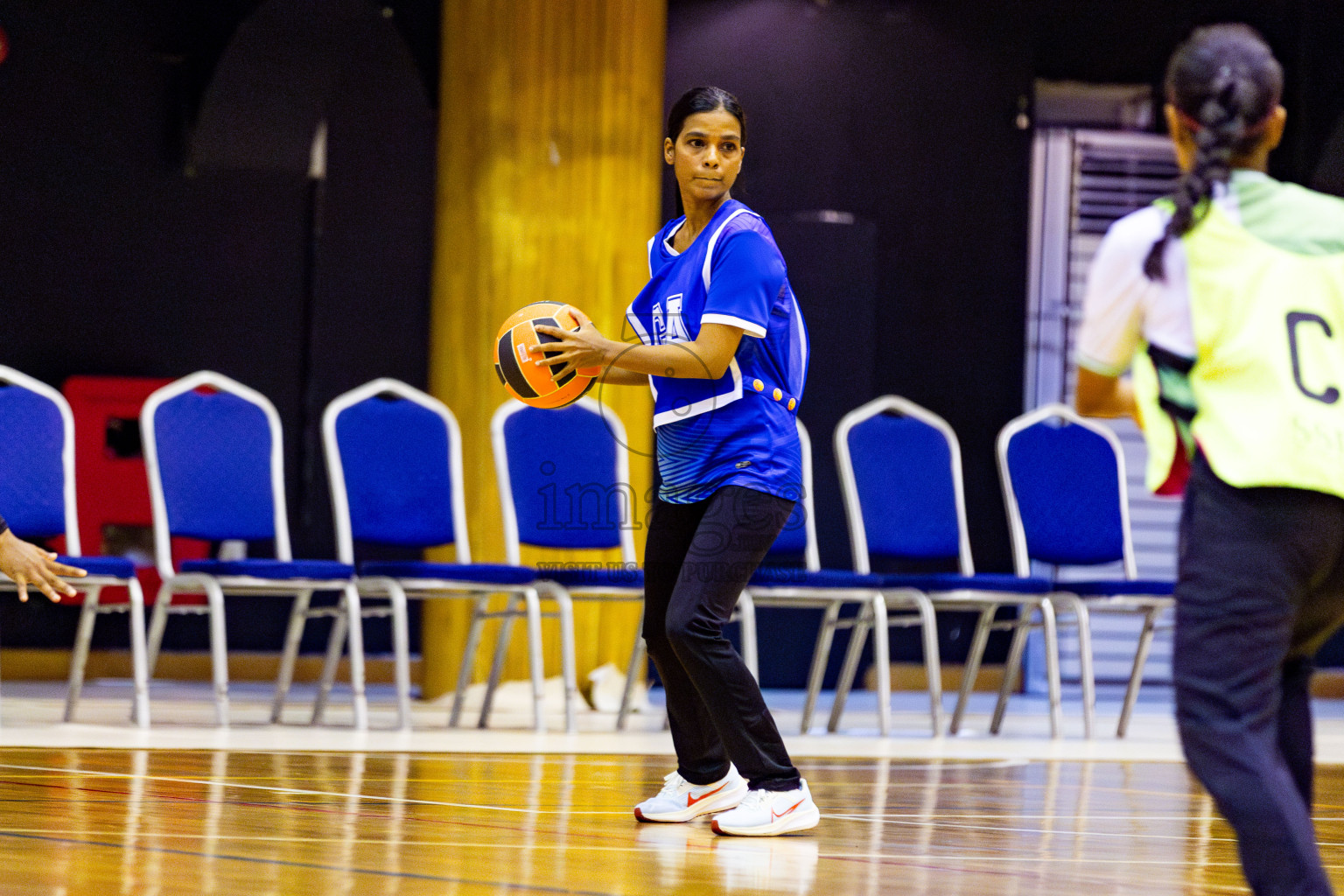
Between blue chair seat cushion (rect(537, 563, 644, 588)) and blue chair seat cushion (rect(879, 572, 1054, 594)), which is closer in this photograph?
blue chair seat cushion (rect(537, 563, 644, 588))

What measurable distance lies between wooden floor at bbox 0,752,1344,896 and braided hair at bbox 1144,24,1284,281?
43.4 inches

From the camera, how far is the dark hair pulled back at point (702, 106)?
3.04 meters

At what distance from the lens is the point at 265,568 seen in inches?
179

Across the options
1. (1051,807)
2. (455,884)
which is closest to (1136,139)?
(1051,807)

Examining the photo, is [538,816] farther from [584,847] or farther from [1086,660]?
[1086,660]

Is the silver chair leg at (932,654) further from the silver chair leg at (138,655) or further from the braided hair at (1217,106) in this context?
the braided hair at (1217,106)

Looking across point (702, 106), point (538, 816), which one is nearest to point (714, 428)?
point (702, 106)

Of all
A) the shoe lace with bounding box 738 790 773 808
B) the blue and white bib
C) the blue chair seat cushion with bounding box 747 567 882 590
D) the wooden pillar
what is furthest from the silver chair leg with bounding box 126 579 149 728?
the shoe lace with bounding box 738 790 773 808

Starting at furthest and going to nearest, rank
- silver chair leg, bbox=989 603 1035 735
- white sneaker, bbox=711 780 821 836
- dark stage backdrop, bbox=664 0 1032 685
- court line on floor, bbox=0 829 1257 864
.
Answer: dark stage backdrop, bbox=664 0 1032 685
silver chair leg, bbox=989 603 1035 735
white sneaker, bbox=711 780 821 836
court line on floor, bbox=0 829 1257 864

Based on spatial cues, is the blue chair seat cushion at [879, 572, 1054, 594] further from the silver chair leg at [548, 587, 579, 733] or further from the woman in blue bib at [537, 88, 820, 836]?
the woman in blue bib at [537, 88, 820, 836]

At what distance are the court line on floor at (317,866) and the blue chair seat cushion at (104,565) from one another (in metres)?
1.84

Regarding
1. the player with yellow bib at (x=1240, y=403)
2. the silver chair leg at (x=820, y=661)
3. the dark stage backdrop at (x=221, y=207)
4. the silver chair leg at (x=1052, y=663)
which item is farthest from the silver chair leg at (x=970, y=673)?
the player with yellow bib at (x=1240, y=403)

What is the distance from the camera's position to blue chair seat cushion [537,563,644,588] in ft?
15.8

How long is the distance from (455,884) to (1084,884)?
1.00 meters
